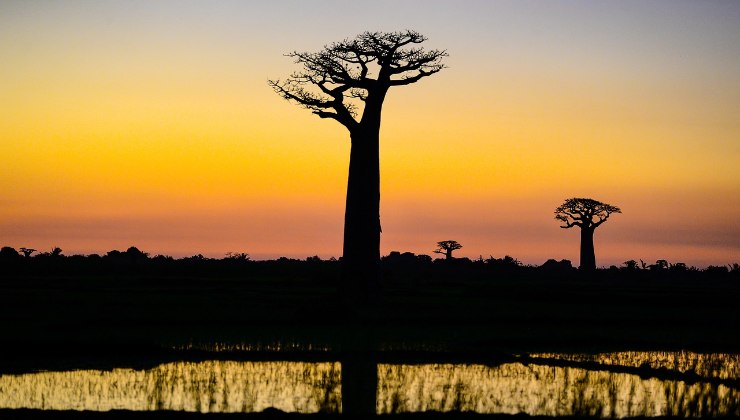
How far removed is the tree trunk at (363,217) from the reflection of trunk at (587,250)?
53500 mm

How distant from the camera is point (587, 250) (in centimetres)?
8769

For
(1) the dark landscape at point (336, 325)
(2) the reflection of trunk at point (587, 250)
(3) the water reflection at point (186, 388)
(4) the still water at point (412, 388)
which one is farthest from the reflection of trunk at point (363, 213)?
(2) the reflection of trunk at point (587, 250)

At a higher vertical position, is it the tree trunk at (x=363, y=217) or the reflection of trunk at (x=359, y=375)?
the tree trunk at (x=363, y=217)

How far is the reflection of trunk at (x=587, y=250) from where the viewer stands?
87.5 metres

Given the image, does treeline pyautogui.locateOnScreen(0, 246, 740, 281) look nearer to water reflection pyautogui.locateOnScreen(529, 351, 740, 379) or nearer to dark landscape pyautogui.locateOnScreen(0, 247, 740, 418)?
dark landscape pyautogui.locateOnScreen(0, 247, 740, 418)

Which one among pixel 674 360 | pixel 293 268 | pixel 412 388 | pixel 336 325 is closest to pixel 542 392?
pixel 412 388

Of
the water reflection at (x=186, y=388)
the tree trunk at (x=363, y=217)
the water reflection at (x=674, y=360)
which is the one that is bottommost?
the water reflection at (x=186, y=388)

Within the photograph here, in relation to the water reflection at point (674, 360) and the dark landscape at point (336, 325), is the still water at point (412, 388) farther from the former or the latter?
the dark landscape at point (336, 325)

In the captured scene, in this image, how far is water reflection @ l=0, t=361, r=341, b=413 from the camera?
627 inches

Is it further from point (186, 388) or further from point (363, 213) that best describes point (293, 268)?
point (186, 388)

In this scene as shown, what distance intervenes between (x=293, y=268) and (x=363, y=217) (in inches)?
1977

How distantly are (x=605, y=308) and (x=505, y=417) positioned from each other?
2705 cm

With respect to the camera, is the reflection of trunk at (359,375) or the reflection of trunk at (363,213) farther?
the reflection of trunk at (363,213)

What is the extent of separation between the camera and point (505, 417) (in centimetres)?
1455
